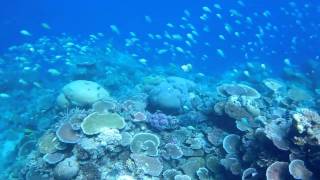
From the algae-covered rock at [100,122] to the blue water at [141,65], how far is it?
1.79 feet

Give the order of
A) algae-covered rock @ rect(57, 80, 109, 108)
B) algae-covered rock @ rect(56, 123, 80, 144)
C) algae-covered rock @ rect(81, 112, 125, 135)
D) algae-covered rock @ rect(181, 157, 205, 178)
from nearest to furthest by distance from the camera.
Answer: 1. algae-covered rock @ rect(181, 157, 205, 178)
2. algae-covered rock @ rect(81, 112, 125, 135)
3. algae-covered rock @ rect(56, 123, 80, 144)
4. algae-covered rock @ rect(57, 80, 109, 108)

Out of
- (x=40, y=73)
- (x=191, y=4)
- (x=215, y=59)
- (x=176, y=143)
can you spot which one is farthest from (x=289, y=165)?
(x=191, y=4)

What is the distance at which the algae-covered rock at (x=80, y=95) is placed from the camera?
1256 centimetres

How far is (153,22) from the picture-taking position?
199 ft

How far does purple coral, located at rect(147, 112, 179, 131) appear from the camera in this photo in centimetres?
1004

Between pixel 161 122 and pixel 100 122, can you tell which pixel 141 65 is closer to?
pixel 161 122

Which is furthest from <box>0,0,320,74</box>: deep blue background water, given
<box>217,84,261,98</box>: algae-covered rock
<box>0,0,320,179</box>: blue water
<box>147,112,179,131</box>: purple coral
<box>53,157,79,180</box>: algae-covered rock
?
<box>53,157,79,180</box>: algae-covered rock

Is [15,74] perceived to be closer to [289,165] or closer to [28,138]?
[28,138]

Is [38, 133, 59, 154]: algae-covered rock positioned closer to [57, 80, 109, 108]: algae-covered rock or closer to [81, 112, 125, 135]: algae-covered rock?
[81, 112, 125, 135]: algae-covered rock

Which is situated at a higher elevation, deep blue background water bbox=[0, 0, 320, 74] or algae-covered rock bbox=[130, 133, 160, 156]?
deep blue background water bbox=[0, 0, 320, 74]

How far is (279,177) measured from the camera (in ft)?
23.0

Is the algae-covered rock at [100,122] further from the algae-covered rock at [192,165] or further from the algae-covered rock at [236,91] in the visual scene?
the algae-covered rock at [236,91]

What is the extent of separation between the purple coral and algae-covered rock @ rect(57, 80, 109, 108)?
284 cm

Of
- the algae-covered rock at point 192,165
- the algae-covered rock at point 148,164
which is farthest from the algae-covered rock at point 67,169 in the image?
the algae-covered rock at point 192,165
